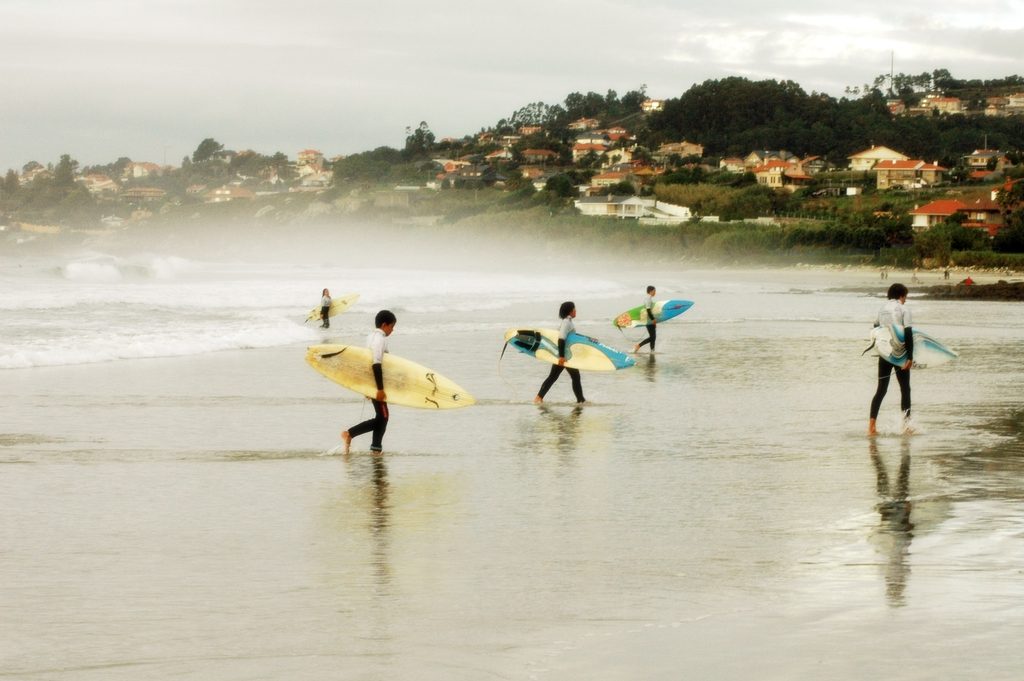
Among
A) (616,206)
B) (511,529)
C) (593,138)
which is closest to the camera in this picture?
(511,529)

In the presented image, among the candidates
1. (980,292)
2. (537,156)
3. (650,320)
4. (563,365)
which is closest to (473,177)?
(537,156)

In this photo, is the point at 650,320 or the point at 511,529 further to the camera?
the point at 650,320

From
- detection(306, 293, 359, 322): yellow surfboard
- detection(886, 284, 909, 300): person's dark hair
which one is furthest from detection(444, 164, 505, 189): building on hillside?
detection(886, 284, 909, 300): person's dark hair

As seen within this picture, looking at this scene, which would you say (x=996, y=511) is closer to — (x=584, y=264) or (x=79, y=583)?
(x=79, y=583)

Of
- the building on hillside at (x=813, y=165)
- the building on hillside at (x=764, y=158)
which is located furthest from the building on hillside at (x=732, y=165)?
the building on hillside at (x=813, y=165)

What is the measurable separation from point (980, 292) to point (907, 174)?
7149 centimetres

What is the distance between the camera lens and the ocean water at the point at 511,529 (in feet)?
18.3

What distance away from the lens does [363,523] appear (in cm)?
834

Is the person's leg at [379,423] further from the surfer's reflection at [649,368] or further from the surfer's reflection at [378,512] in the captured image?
the surfer's reflection at [649,368]

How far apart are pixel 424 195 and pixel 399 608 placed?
151 m

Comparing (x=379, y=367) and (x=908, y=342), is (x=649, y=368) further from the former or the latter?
(x=379, y=367)

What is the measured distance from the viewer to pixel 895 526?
27.0 ft

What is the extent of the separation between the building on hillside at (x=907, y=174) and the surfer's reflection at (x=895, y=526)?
107 meters

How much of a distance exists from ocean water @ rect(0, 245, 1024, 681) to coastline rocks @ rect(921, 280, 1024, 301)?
1118 inches
